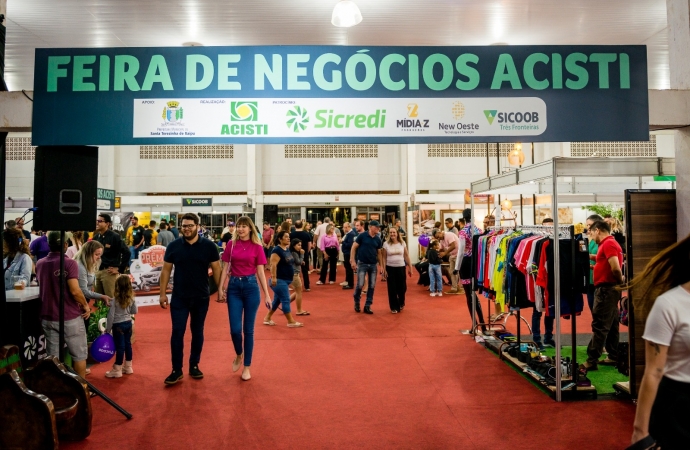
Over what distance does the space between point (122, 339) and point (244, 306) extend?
4.07ft

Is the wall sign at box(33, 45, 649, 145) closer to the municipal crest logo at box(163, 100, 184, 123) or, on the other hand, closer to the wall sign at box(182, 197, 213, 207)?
the municipal crest logo at box(163, 100, 184, 123)

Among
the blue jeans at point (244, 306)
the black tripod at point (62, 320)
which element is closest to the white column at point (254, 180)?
the blue jeans at point (244, 306)

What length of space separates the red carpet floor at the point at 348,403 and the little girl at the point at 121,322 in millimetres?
142

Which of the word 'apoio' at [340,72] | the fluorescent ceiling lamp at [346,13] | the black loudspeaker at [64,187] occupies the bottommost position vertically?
the black loudspeaker at [64,187]

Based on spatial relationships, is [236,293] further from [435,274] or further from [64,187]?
[435,274]

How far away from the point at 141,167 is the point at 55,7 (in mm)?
13710

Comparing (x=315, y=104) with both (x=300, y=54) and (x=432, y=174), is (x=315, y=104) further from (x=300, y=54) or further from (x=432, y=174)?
(x=432, y=174)

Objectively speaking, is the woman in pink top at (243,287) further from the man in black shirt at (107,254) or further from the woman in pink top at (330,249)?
the woman in pink top at (330,249)

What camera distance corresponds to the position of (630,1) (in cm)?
455

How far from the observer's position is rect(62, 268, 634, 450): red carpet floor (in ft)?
10.7

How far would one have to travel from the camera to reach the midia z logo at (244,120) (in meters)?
3.44

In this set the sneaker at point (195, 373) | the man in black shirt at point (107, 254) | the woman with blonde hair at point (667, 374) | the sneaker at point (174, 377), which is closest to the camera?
the woman with blonde hair at point (667, 374)

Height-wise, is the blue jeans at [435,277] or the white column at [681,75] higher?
the white column at [681,75]

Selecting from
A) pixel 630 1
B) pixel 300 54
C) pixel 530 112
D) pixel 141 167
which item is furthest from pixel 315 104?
pixel 141 167
